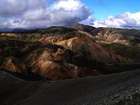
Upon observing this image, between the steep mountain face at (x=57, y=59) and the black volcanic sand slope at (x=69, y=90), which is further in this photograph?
the steep mountain face at (x=57, y=59)

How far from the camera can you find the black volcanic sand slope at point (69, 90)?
3572cm

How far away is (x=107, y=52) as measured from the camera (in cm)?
11719

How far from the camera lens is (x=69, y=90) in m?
44.7

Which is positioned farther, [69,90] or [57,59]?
[57,59]

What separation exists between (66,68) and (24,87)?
34.0m

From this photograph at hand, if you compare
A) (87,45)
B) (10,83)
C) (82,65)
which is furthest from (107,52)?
(10,83)

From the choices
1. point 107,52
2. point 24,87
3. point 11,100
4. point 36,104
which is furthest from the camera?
point 107,52

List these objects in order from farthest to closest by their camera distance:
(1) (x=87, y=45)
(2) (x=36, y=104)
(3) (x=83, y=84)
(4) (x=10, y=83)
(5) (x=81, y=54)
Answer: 1. (1) (x=87, y=45)
2. (5) (x=81, y=54)
3. (4) (x=10, y=83)
4. (3) (x=83, y=84)
5. (2) (x=36, y=104)

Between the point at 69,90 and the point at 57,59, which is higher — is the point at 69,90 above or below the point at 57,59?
above

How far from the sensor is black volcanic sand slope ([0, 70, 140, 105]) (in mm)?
35719

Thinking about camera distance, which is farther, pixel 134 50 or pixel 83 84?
pixel 134 50

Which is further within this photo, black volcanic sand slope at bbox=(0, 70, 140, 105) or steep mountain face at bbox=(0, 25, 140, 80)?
steep mountain face at bbox=(0, 25, 140, 80)

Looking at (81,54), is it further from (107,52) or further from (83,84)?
(83,84)

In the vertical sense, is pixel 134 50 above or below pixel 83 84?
below
